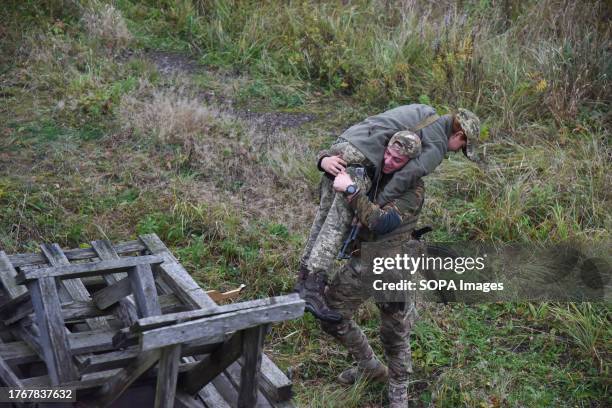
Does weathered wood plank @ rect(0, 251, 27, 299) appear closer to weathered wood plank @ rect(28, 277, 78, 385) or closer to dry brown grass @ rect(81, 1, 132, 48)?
weathered wood plank @ rect(28, 277, 78, 385)

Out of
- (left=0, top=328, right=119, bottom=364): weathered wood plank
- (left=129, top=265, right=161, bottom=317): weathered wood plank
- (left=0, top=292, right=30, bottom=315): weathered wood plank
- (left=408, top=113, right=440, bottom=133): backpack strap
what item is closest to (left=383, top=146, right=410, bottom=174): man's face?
(left=408, top=113, right=440, bottom=133): backpack strap

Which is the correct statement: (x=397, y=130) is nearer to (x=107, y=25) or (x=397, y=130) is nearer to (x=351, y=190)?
(x=351, y=190)

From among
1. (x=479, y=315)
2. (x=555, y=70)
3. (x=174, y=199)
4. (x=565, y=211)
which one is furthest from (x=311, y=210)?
(x=555, y=70)

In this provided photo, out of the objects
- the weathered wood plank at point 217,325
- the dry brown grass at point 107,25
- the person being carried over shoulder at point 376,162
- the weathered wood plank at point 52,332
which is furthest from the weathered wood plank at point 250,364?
the dry brown grass at point 107,25

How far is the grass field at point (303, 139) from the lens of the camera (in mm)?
6359

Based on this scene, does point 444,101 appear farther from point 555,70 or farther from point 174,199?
point 174,199

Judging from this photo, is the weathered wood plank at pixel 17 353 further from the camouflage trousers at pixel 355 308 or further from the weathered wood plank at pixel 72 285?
the camouflage trousers at pixel 355 308

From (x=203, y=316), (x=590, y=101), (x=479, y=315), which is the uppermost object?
(x=203, y=316)

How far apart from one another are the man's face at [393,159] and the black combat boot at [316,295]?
0.80 meters

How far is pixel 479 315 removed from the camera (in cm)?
680

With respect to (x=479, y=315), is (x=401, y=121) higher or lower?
higher

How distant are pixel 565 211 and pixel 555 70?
2.18 m

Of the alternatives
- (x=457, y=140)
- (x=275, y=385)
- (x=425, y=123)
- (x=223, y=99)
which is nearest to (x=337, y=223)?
(x=425, y=123)

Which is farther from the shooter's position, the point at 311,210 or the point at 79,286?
the point at 311,210
